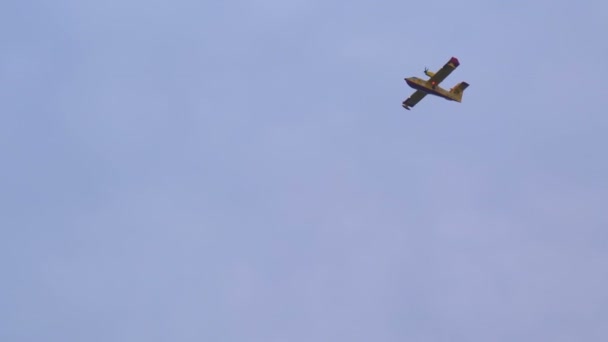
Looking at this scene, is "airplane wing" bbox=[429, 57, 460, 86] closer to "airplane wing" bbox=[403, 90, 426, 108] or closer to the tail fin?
"airplane wing" bbox=[403, 90, 426, 108]

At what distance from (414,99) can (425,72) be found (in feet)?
12.9

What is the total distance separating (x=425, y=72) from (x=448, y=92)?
488cm

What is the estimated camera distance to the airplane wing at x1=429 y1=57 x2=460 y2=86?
117938 mm

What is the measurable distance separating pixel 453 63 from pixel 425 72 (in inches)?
162

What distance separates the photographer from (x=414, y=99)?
406 feet

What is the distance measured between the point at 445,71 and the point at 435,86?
379 cm

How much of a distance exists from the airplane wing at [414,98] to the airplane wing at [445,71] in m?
2.00

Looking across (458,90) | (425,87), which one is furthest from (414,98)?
(458,90)

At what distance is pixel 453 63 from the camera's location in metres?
118

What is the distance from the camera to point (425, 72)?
121 m

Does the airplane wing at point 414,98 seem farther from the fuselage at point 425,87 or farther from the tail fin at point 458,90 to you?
the tail fin at point 458,90

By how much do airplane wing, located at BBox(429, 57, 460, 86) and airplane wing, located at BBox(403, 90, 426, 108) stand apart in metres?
2.00

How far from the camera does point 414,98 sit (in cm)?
12375

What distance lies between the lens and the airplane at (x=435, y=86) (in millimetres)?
118812
